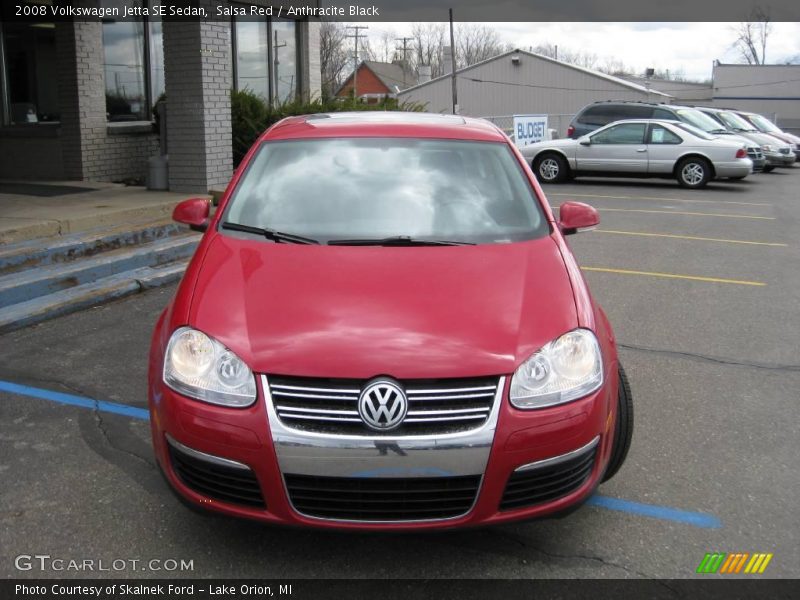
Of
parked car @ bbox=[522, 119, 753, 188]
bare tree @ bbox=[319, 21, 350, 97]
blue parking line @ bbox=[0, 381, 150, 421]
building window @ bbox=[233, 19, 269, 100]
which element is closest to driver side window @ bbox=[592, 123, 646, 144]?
parked car @ bbox=[522, 119, 753, 188]

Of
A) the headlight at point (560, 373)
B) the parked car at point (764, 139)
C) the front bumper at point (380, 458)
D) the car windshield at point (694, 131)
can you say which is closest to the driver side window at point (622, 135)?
the car windshield at point (694, 131)

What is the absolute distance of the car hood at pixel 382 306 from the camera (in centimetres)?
293

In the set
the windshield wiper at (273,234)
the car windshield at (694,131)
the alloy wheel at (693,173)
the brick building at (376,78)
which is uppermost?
the brick building at (376,78)

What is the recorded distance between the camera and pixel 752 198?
16.9 metres

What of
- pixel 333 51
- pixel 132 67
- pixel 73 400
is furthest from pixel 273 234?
pixel 333 51

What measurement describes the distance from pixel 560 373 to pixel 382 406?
71cm

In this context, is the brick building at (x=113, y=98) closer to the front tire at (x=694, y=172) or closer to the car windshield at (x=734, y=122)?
the front tire at (x=694, y=172)

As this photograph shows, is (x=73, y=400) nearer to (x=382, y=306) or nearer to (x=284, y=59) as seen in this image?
(x=382, y=306)

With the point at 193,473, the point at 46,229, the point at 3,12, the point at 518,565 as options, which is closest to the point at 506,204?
the point at 518,565

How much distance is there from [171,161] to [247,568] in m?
8.66

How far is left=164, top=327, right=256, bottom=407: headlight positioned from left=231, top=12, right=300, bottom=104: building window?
12493 mm

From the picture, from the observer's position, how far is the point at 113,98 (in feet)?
41.3

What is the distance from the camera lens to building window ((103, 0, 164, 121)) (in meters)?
12.5

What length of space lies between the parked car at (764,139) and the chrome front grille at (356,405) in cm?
2214
